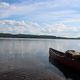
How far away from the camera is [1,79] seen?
23.9 m

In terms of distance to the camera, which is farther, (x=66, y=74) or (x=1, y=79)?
(x=66, y=74)

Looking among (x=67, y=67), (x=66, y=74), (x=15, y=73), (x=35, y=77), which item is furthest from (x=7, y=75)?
(x=67, y=67)

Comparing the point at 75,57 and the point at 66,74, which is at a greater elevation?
the point at 75,57

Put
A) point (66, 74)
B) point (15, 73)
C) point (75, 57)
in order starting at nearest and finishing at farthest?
point (15, 73) < point (66, 74) < point (75, 57)

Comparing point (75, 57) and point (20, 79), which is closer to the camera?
point (20, 79)

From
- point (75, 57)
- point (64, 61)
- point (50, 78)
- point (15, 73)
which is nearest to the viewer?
point (50, 78)

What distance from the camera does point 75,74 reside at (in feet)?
95.2

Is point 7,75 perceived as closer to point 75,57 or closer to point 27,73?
point 27,73

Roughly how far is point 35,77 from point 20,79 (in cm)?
230

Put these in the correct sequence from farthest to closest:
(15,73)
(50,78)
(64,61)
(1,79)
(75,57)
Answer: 1. (64,61)
2. (75,57)
3. (15,73)
4. (50,78)
5. (1,79)

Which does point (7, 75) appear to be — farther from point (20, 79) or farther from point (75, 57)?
point (75, 57)

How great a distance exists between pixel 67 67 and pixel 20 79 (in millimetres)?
11596

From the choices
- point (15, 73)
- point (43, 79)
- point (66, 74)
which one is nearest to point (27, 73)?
point (15, 73)

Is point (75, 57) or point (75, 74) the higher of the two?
point (75, 57)
